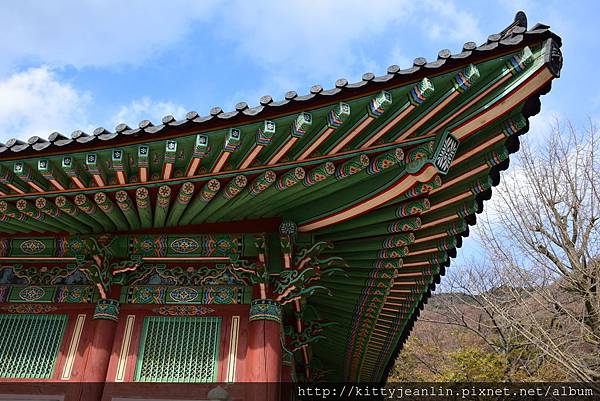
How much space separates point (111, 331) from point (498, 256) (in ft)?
42.1

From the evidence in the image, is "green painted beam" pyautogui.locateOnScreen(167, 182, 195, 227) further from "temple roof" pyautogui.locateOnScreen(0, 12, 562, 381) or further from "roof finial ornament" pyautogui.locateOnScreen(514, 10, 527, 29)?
"roof finial ornament" pyautogui.locateOnScreen(514, 10, 527, 29)

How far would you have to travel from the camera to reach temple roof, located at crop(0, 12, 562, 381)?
161 inches

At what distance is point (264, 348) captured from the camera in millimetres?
5000

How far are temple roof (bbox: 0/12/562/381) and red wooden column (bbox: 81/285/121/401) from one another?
782 mm

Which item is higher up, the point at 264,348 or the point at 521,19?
the point at 521,19

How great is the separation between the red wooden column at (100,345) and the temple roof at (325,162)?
782 millimetres

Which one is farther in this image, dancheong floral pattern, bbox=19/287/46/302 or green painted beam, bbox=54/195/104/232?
dancheong floral pattern, bbox=19/287/46/302

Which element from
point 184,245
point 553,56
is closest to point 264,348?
point 184,245

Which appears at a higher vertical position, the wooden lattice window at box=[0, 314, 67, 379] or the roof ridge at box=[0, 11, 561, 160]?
the roof ridge at box=[0, 11, 561, 160]

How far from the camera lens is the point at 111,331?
5.26 metres

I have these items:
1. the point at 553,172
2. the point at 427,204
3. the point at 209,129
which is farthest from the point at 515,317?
the point at 209,129

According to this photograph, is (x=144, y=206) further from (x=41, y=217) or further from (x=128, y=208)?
(x=41, y=217)

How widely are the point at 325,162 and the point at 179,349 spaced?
239 cm

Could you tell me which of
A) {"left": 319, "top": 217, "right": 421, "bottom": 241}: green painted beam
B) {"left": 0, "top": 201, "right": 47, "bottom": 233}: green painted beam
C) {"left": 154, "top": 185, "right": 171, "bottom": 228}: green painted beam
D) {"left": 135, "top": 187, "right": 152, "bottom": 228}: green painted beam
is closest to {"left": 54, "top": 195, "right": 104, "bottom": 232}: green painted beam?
{"left": 0, "top": 201, "right": 47, "bottom": 233}: green painted beam
